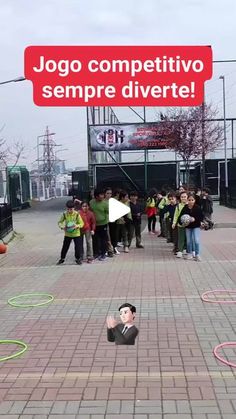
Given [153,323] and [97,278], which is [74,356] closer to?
[153,323]

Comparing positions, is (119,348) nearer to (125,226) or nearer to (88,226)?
(88,226)

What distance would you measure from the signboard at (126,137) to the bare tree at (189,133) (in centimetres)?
56

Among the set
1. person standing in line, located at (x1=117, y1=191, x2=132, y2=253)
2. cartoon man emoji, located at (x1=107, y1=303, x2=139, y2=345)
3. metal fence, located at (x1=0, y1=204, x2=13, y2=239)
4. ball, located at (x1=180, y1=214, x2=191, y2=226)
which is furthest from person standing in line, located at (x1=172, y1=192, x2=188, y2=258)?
cartoon man emoji, located at (x1=107, y1=303, x2=139, y2=345)

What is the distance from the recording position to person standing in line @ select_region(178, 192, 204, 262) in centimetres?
1149

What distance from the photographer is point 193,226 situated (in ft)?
38.1

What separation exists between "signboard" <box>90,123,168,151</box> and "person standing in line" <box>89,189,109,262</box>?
1589cm

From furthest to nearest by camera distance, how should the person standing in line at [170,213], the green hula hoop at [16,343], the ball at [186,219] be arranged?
the person standing in line at [170,213] → the ball at [186,219] → the green hula hoop at [16,343]

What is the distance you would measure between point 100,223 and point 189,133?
1977 cm

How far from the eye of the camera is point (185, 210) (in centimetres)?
1174

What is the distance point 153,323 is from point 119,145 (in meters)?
23.0

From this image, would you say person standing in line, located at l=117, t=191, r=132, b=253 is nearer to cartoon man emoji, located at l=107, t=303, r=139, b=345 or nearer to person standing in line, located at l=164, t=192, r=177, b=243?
person standing in line, located at l=164, t=192, r=177, b=243

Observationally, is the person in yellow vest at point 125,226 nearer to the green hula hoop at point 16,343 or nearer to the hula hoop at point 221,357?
the green hula hoop at point 16,343

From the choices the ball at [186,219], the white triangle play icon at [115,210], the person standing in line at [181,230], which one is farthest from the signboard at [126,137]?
the ball at [186,219]

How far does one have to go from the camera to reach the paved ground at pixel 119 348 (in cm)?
409
